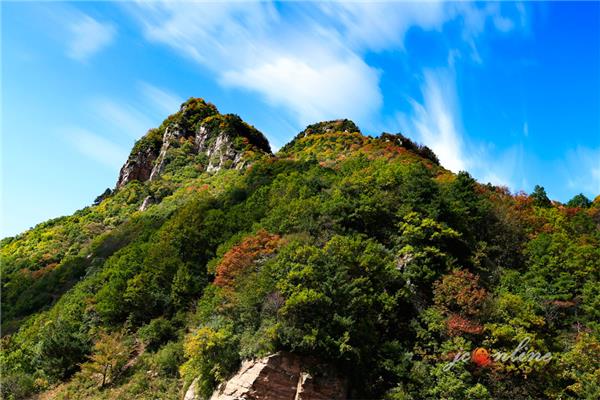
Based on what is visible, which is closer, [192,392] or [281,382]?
[281,382]

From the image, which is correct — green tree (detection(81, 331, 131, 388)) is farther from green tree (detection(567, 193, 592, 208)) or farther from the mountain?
green tree (detection(567, 193, 592, 208))

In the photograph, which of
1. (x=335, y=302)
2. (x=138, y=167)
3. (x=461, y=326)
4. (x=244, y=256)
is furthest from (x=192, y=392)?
(x=138, y=167)

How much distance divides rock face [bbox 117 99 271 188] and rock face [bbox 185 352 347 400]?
2212 inches

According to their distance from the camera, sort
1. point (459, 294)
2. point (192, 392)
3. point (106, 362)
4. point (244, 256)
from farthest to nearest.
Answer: point (244, 256)
point (106, 362)
point (459, 294)
point (192, 392)

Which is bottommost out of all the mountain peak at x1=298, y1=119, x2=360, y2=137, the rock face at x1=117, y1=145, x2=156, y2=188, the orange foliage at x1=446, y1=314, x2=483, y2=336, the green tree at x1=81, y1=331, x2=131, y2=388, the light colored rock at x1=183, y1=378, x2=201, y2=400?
the green tree at x1=81, y1=331, x2=131, y2=388

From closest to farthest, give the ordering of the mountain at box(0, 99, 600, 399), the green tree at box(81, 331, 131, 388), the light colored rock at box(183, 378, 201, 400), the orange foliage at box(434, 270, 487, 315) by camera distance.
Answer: the mountain at box(0, 99, 600, 399) < the light colored rock at box(183, 378, 201, 400) < the orange foliage at box(434, 270, 487, 315) < the green tree at box(81, 331, 131, 388)

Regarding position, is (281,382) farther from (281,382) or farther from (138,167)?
(138,167)

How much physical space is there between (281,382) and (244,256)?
10317 millimetres

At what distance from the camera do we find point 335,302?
76.2 feet

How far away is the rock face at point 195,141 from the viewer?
259ft

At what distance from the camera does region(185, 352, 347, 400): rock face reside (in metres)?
20.6

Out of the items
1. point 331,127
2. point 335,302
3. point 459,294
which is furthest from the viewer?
point 331,127

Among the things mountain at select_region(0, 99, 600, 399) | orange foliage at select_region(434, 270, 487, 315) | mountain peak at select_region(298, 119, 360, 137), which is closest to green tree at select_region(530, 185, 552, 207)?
mountain at select_region(0, 99, 600, 399)

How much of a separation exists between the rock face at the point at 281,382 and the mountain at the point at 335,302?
7 centimetres
